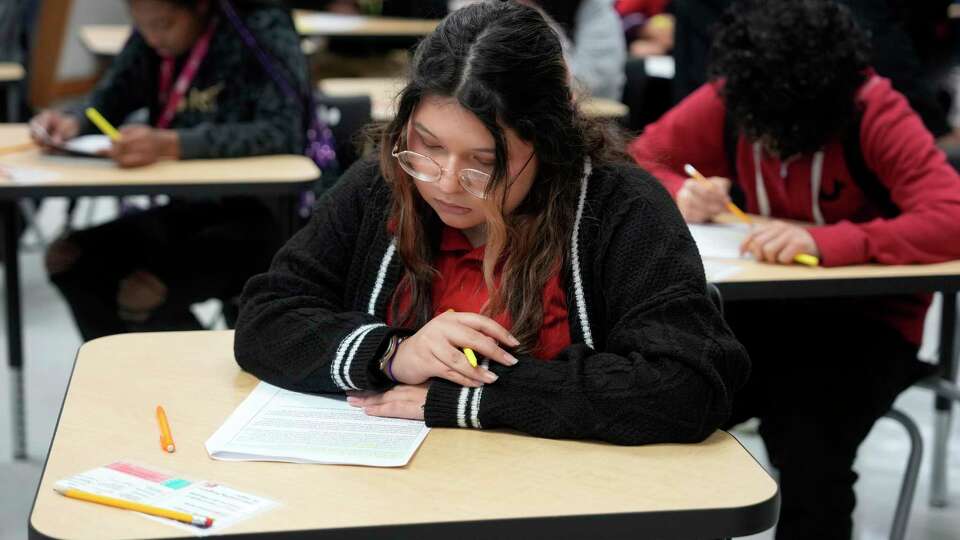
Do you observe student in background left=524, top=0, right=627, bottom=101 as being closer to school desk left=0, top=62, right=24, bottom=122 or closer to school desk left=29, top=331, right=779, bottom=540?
school desk left=0, top=62, right=24, bottom=122

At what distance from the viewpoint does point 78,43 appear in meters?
4.54

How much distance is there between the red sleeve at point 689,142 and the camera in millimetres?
2420

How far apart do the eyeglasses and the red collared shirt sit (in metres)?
0.15

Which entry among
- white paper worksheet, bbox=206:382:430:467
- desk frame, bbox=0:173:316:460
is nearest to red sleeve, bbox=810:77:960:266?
white paper worksheet, bbox=206:382:430:467

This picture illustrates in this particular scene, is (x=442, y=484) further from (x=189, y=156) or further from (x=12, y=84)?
(x=12, y=84)

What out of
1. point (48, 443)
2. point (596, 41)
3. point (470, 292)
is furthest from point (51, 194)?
point (596, 41)

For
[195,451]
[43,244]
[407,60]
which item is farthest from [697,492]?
[43,244]

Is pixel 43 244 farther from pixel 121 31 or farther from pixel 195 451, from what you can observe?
pixel 195 451

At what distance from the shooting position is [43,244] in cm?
477

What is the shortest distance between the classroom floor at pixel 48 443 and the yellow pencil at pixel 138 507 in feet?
4.96

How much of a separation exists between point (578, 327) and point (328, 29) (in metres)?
4.28

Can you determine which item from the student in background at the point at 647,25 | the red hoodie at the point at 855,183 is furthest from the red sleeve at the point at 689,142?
the student in background at the point at 647,25

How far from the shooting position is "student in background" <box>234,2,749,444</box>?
1380 millimetres

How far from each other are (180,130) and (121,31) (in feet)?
7.58
